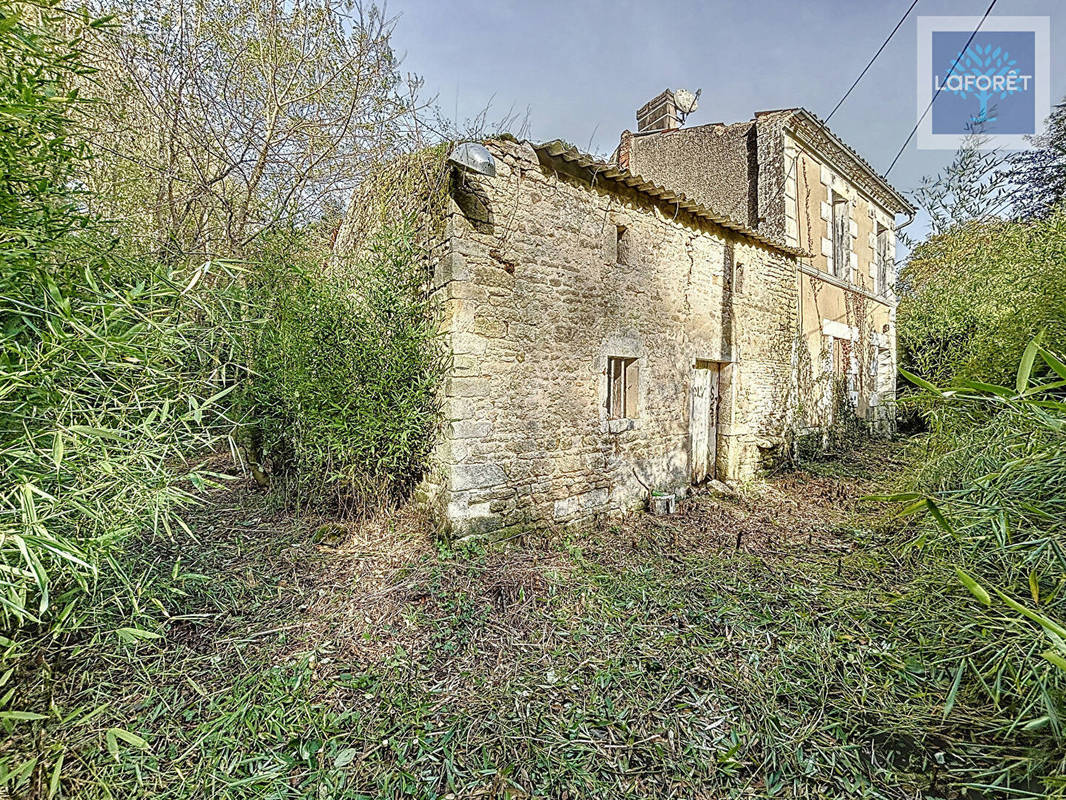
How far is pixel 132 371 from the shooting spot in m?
2.06

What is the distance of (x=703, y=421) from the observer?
240 inches

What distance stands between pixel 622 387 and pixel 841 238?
726 centimetres

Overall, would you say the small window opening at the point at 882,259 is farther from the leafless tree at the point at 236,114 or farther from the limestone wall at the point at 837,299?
the leafless tree at the point at 236,114

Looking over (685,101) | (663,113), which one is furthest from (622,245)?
(685,101)

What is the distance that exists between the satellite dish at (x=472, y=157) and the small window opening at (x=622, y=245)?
1.78 m

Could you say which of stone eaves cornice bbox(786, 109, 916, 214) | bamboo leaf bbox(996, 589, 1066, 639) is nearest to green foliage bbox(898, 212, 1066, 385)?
bamboo leaf bbox(996, 589, 1066, 639)

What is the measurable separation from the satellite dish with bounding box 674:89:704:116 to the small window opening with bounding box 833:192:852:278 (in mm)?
3332

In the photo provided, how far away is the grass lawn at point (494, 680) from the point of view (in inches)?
77.1

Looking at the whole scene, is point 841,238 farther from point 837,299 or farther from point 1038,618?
point 1038,618

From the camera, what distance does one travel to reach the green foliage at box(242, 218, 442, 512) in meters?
3.64

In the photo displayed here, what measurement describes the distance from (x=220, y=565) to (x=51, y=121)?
2836 mm

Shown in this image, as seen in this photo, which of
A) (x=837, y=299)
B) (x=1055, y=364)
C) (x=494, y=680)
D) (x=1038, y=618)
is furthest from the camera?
(x=837, y=299)

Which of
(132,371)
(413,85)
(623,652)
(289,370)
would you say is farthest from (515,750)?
(413,85)

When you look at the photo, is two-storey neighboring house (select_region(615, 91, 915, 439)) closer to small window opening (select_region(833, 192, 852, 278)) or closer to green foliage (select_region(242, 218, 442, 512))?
small window opening (select_region(833, 192, 852, 278))
